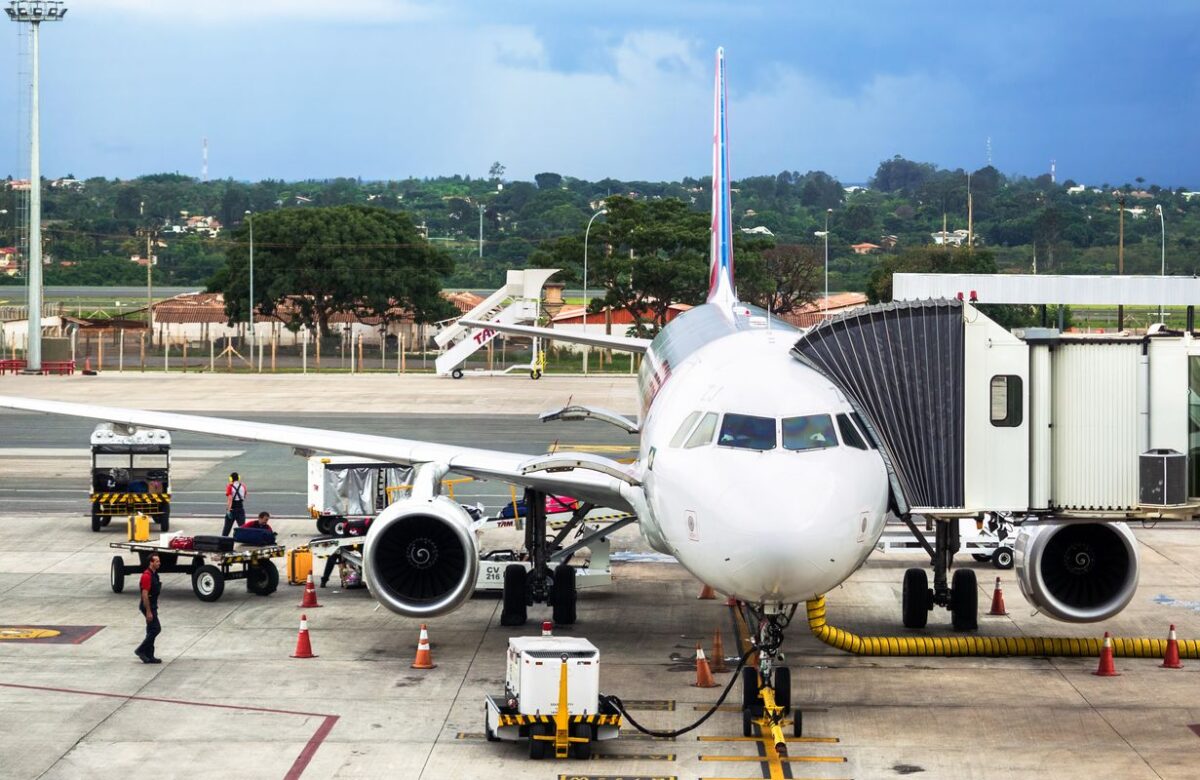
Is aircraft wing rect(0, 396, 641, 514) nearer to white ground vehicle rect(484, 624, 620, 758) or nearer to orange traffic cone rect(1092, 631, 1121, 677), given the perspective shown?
white ground vehicle rect(484, 624, 620, 758)

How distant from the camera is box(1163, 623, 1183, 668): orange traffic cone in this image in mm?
22828

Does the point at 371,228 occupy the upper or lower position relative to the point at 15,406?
upper

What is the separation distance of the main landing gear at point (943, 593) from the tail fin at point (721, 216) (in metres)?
9.81

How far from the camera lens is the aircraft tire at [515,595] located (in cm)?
2527

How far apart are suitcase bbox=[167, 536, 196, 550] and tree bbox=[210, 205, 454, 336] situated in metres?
77.6

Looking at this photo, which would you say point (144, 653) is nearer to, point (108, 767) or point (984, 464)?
point (108, 767)

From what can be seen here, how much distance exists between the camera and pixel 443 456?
26.0 meters

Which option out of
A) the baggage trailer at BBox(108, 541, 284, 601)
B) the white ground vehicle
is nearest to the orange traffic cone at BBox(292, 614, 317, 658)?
the baggage trailer at BBox(108, 541, 284, 601)

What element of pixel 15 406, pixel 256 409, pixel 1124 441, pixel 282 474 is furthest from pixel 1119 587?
pixel 256 409

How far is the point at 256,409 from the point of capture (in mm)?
63188

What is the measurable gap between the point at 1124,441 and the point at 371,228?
9225 cm

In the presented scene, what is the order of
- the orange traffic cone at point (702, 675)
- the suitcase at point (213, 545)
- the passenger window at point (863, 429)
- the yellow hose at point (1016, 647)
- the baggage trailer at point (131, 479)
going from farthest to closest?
the baggage trailer at point (131, 479), the suitcase at point (213, 545), the yellow hose at point (1016, 647), the orange traffic cone at point (702, 675), the passenger window at point (863, 429)

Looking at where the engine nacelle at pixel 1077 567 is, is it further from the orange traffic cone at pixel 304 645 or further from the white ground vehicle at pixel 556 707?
the orange traffic cone at pixel 304 645

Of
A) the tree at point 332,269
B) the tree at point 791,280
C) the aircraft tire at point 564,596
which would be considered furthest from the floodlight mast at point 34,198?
the aircraft tire at point 564,596
